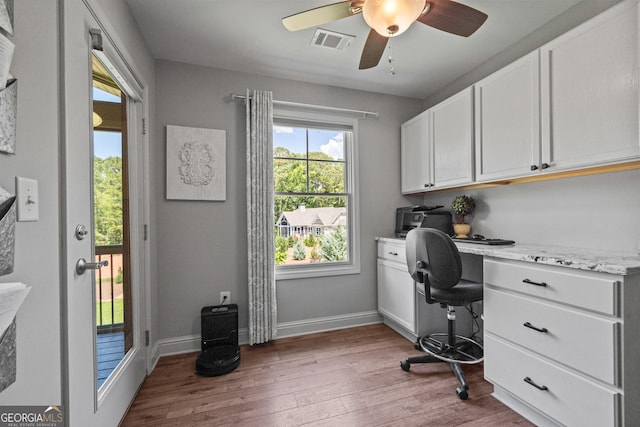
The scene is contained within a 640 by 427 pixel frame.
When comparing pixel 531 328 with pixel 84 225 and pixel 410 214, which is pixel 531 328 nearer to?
pixel 410 214

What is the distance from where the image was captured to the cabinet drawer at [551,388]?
117 cm

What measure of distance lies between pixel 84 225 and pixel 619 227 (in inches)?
113

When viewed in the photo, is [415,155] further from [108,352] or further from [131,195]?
[108,352]

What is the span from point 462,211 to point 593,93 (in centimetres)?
121

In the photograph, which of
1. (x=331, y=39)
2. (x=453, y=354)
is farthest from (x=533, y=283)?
(x=331, y=39)

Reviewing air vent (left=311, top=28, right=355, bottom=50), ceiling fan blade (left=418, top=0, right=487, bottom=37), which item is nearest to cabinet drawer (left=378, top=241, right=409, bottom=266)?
ceiling fan blade (left=418, top=0, right=487, bottom=37)

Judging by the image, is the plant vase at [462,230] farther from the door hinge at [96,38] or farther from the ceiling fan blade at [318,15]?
the door hinge at [96,38]

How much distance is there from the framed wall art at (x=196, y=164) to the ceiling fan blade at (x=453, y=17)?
6.09 ft

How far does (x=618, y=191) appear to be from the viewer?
156 cm

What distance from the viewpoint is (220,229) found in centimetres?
245

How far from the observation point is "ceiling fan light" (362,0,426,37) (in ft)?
3.90

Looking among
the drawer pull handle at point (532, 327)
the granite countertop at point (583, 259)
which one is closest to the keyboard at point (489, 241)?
the granite countertop at point (583, 259)

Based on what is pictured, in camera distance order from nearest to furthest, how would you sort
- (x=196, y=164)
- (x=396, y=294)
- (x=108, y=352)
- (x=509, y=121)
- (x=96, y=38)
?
(x=96, y=38)
(x=108, y=352)
(x=509, y=121)
(x=196, y=164)
(x=396, y=294)

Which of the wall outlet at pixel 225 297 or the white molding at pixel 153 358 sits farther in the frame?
the wall outlet at pixel 225 297
